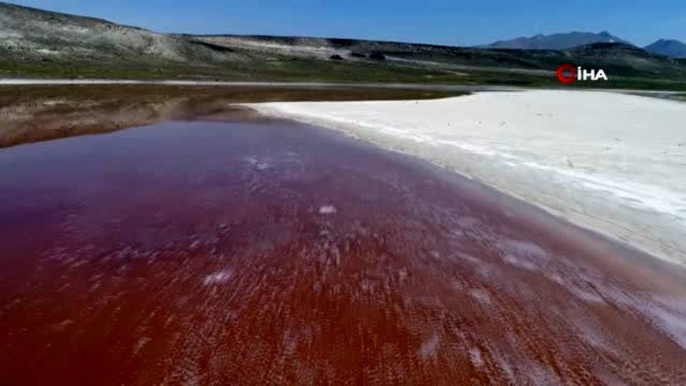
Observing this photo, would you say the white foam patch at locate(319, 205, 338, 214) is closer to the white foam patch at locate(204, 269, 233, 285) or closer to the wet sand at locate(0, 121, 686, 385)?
the wet sand at locate(0, 121, 686, 385)

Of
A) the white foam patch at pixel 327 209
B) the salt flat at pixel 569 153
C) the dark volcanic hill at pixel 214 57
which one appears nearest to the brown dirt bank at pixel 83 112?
the salt flat at pixel 569 153

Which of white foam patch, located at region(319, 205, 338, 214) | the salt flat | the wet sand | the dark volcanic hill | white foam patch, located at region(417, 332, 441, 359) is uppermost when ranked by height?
the dark volcanic hill

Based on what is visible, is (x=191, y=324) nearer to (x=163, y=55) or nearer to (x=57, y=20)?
(x=163, y=55)

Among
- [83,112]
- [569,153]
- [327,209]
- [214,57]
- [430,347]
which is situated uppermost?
[214,57]

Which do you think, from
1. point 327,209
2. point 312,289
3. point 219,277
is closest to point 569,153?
point 327,209

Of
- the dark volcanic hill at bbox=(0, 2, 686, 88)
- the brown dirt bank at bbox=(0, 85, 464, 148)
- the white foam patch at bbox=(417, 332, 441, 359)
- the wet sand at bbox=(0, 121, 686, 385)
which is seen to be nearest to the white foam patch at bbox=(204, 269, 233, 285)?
the wet sand at bbox=(0, 121, 686, 385)

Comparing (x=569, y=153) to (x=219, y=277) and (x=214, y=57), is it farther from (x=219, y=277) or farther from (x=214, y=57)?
(x=214, y=57)
